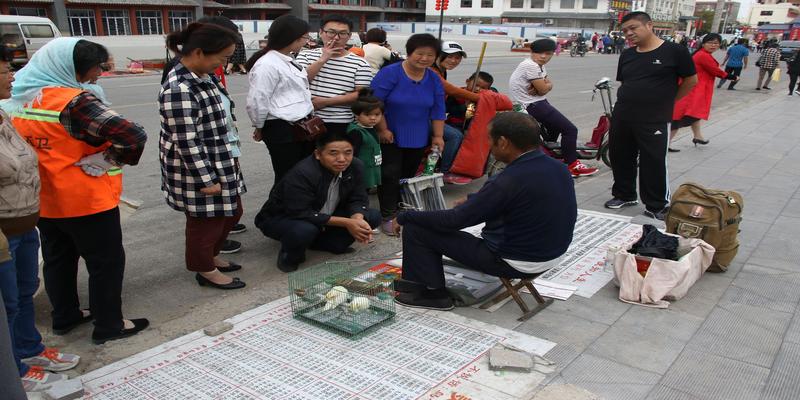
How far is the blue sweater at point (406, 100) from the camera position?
4.96 metres

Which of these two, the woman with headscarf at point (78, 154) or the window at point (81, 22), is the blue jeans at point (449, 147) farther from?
the window at point (81, 22)

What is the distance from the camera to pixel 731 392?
274 cm

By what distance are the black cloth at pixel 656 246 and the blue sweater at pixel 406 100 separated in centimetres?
205

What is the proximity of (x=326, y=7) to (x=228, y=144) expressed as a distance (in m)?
57.2

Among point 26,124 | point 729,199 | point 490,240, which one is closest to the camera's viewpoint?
point 26,124

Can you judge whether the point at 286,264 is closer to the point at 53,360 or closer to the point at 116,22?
the point at 53,360

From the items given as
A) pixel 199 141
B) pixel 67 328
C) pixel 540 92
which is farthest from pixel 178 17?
pixel 67 328

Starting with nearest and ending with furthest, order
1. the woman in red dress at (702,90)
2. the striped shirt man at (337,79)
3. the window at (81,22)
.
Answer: the striped shirt man at (337,79) < the woman in red dress at (702,90) < the window at (81,22)

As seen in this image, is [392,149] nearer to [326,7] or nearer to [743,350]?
[743,350]

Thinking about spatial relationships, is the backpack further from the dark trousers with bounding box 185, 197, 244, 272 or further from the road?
the dark trousers with bounding box 185, 197, 244, 272

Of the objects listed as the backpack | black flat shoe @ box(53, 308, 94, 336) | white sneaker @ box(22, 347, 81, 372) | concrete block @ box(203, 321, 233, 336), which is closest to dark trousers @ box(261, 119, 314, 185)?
concrete block @ box(203, 321, 233, 336)

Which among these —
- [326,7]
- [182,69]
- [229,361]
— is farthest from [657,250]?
[326,7]

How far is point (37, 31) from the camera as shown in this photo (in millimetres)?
19078

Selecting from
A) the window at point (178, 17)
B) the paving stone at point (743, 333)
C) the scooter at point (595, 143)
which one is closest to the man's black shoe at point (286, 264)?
the paving stone at point (743, 333)
